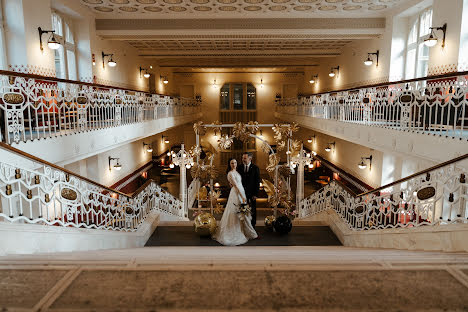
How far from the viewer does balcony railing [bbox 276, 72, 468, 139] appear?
20.7 ft

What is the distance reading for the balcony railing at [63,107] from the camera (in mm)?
5430

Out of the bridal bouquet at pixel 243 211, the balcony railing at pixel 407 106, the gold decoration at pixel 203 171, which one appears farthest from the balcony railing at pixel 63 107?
the balcony railing at pixel 407 106

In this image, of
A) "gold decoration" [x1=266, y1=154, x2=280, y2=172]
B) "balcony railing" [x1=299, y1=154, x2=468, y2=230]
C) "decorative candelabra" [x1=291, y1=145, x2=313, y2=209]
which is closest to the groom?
"gold decoration" [x1=266, y1=154, x2=280, y2=172]

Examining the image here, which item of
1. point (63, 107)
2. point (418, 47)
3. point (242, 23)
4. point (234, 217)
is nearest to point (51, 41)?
point (63, 107)

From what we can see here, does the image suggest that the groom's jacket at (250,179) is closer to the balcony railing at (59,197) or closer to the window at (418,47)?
the balcony railing at (59,197)

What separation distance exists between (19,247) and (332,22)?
13345 millimetres

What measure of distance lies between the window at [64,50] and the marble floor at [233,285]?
10.9 metres

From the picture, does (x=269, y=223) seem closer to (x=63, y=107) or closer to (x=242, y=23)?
(x=63, y=107)

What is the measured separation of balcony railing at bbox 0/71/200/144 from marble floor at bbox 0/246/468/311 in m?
3.76

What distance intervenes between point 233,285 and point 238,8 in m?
12.1

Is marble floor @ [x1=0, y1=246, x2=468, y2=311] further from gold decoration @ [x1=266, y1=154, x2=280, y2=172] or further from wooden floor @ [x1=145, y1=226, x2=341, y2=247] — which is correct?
gold decoration @ [x1=266, y1=154, x2=280, y2=172]

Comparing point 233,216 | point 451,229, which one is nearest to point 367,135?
point 233,216

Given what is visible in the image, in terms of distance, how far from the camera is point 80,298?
1995 millimetres

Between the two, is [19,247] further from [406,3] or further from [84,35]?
[406,3]
